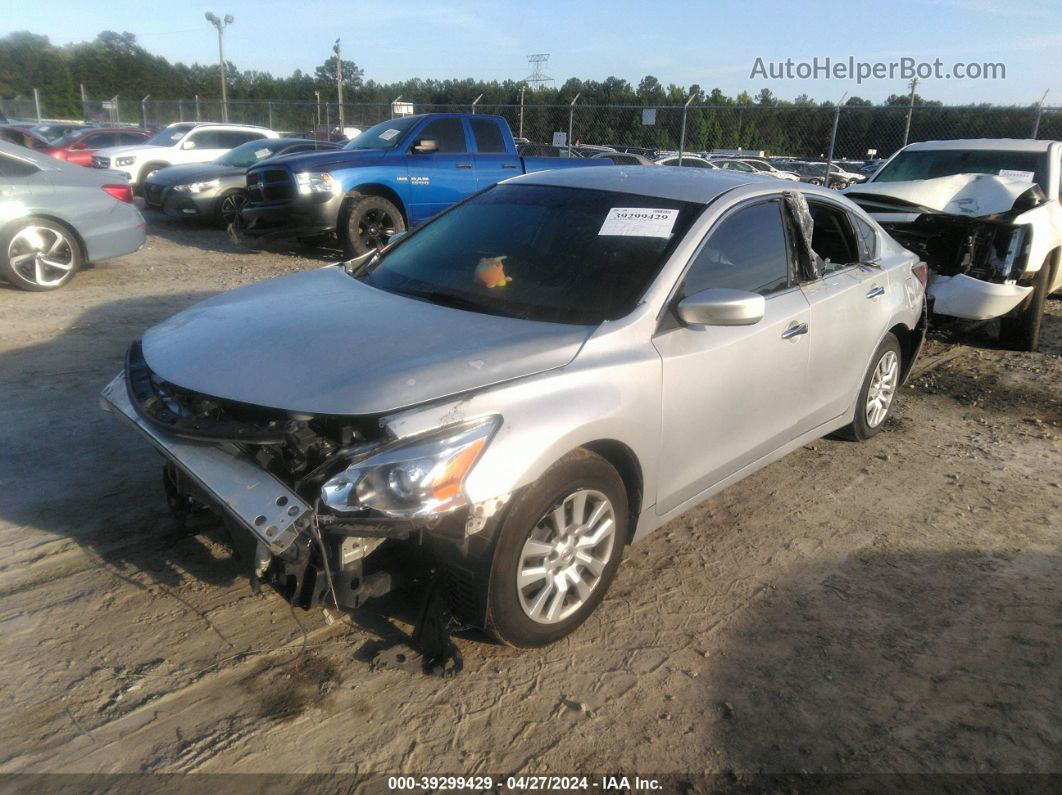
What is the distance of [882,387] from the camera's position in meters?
5.18

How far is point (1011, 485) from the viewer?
186 inches

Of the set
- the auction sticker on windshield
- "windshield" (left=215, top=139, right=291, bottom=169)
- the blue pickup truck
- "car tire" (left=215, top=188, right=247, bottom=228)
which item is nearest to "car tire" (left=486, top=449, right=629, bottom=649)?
the auction sticker on windshield

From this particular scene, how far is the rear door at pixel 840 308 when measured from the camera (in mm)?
4242

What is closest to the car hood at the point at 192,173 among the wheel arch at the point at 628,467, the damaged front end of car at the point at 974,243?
the damaged front end of car at the point at 974,243

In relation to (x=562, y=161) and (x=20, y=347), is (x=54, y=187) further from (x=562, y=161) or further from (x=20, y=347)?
(x=562, y=161)

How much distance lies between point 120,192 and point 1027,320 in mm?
9379

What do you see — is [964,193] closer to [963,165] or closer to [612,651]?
[963,165]

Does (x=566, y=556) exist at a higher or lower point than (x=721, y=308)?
lower

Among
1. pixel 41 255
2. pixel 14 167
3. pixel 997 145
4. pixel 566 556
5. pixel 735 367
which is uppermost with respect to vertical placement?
pixel 997 145

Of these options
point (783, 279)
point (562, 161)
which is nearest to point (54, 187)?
point (562, 161)

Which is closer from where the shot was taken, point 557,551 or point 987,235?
point 557,551

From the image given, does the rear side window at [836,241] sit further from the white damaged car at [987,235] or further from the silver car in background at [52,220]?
the silver car in background at [52,220]

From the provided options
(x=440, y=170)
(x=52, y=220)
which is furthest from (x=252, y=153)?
(x=52, y=220)

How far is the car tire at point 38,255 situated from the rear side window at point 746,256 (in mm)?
7229
